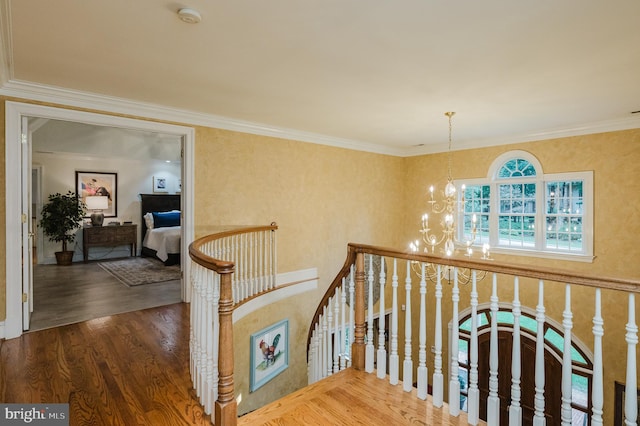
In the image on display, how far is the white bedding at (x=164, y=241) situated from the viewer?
22.8 feet

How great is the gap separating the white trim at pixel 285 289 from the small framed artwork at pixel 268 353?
0.39 meters

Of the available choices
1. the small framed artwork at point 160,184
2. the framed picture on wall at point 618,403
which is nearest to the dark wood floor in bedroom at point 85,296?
the small framed artwork at point 160,184

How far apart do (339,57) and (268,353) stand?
394 centimetres

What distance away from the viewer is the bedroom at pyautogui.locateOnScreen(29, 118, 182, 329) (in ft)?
16.5

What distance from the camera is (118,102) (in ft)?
12.2

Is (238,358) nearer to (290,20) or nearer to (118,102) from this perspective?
(118,102)

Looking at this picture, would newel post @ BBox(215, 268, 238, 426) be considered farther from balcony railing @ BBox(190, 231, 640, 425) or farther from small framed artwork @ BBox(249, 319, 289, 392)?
small framed artwork @ BBox(249, 319, 289, 392)

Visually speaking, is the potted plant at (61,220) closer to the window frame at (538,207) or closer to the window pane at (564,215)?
the window frame at (538,207)

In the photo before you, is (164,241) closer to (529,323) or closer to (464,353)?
(464,353)

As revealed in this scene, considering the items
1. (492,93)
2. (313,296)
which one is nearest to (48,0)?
(492,93)

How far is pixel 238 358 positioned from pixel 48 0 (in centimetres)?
394

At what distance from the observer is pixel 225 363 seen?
6.20 feet

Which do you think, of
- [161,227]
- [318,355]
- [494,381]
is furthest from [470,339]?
[161,227]

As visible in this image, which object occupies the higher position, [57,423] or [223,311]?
[223,311]
